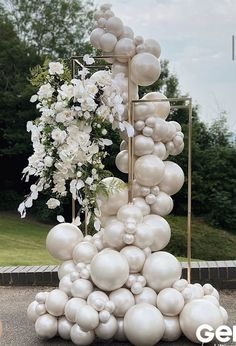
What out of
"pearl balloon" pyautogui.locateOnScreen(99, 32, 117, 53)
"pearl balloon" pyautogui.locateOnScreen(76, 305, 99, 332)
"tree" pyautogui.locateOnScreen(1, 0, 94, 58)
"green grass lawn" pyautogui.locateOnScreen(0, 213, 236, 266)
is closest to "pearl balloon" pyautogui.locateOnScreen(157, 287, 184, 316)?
"pearl balloon" pyautogui.locateOnScreen(76, 305, 99, 332)

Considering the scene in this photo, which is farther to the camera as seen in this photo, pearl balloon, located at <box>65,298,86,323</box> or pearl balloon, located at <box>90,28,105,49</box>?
pearl balloon, located at <box>90,28,105,49</box>

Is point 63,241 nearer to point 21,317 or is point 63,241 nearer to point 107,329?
point 107,329

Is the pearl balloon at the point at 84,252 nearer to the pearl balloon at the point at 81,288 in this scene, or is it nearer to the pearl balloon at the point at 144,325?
the pearl balloon at the point at 81,288

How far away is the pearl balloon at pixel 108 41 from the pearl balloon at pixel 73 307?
1795 mm

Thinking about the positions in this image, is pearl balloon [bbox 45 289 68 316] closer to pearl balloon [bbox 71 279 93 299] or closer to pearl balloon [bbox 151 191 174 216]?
pearl balloon [bbox 71 279 93 299]

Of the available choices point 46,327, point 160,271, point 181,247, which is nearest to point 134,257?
point 160,271

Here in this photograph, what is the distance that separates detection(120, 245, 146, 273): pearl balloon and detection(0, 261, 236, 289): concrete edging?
Answer: 5.22ft

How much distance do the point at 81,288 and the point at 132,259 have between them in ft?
1.26

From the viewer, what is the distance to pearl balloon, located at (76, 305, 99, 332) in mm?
3268

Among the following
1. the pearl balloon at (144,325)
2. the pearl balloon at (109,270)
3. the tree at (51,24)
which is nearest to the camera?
the pearl balloon at (144,325)

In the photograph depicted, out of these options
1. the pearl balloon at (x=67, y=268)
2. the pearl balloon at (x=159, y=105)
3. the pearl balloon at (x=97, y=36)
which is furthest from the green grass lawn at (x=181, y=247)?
the pearl balloon at (x=97, y=36)

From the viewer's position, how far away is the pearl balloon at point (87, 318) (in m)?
3.27

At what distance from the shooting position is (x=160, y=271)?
3453 mm

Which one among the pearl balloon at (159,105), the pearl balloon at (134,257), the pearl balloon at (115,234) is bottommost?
the pearl balloon at (134,257)
